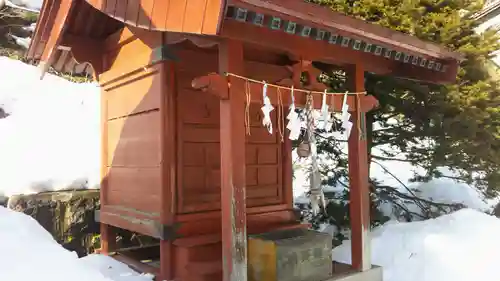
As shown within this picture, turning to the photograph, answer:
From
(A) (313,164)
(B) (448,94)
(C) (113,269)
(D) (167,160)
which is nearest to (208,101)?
(D) (167,160)

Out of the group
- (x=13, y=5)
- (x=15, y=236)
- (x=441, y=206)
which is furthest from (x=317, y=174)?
(x=13, y=5)

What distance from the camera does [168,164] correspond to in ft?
13.0

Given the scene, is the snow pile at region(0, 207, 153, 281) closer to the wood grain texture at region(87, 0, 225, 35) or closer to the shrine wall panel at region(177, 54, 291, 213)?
the shrine wall panel at region(177, 54, 291, 213)

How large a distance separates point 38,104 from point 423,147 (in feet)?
25.8

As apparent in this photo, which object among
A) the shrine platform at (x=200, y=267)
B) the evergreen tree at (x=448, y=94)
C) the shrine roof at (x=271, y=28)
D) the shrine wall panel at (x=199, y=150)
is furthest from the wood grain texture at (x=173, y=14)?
the evergreen tree at (x=448, y=94)

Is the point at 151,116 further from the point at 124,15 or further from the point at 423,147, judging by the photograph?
the point at 423,147

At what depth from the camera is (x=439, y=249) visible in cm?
496

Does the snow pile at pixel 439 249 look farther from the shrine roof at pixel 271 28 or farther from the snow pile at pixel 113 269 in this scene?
the snow pile at pixel 113 269

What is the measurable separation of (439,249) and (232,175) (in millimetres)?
3165

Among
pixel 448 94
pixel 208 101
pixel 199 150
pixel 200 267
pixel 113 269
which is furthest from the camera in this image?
pixel 448 94

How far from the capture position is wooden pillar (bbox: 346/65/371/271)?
4.36 metres

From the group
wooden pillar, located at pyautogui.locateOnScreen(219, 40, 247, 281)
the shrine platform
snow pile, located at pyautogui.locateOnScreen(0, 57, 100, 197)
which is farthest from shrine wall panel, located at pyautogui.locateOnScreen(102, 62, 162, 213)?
snow pile, located at pyautogui.locateOnScreen(0, 57, 100, 197)

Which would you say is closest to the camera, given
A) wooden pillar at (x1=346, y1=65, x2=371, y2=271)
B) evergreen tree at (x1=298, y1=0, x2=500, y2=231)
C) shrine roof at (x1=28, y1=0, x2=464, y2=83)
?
shrine roof at (x1=28, y1=0, x2=464, y2=83)

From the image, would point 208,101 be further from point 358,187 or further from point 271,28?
point 358,187
